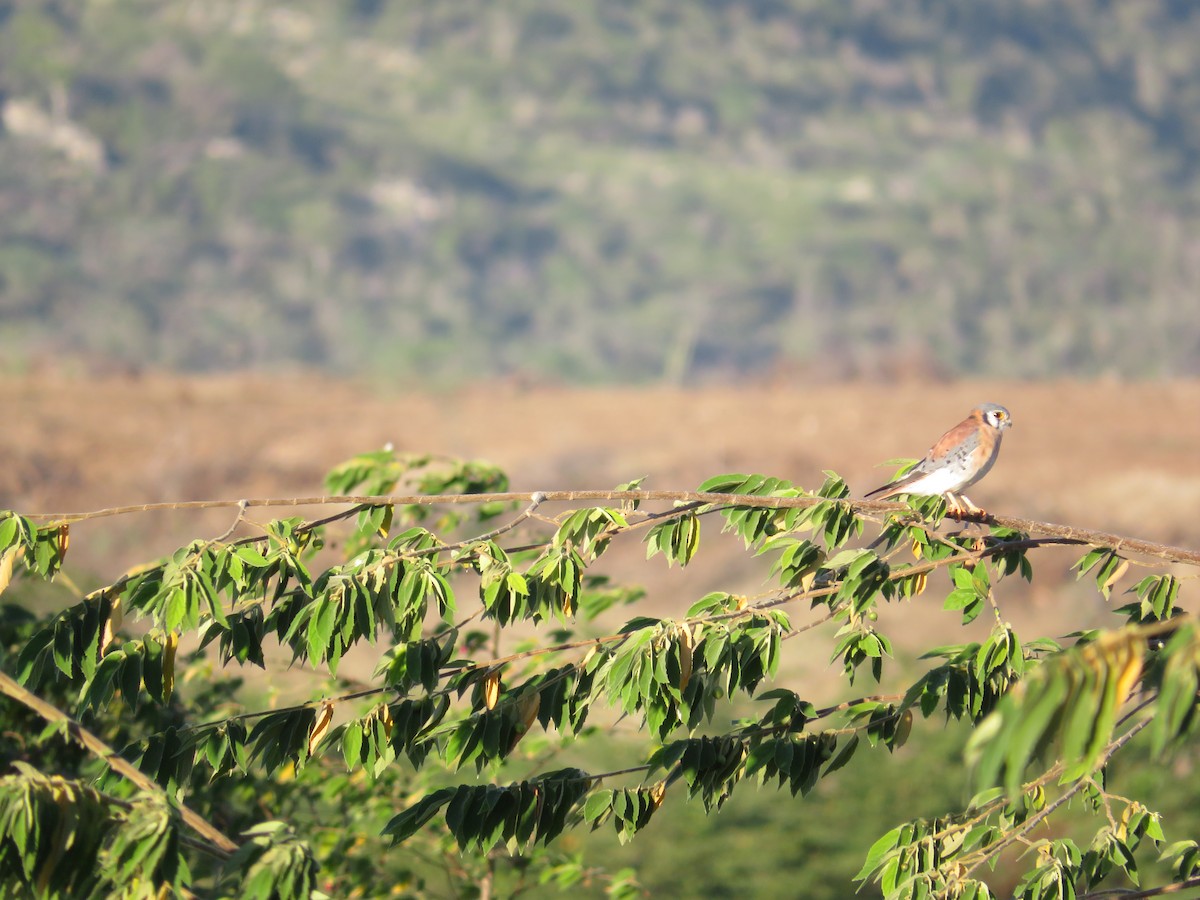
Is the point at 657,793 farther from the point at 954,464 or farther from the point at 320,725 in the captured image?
the point at 954,464

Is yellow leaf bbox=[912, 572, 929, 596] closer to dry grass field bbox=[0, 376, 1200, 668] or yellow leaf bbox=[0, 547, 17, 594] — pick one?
yellow leaf bbox=[0, 547, 17, 594]

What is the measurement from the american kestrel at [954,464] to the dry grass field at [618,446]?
375 inches

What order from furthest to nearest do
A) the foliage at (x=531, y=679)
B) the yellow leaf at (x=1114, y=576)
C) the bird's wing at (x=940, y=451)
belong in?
the bird's wing at (x=940, y=451) → the yellow leaf at (x=1114, y=576) → the foliage at (x=531, y=679)

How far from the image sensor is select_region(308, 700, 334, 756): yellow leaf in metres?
2.84

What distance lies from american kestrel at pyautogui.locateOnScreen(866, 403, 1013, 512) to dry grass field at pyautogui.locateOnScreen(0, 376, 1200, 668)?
31.2ft

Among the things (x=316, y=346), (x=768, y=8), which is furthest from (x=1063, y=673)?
(x=768, y=8)

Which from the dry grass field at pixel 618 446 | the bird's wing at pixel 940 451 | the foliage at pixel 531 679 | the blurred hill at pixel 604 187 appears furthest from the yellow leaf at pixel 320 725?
the blurred hill at pixel 604 187

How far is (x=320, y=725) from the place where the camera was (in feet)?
9.39

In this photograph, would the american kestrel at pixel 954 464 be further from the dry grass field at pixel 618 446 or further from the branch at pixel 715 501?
the dry grass field at pixel 618 446

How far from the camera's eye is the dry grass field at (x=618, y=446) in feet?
52.1

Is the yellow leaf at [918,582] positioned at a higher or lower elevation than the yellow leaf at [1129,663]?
higher

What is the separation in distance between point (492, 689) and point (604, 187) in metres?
54.2

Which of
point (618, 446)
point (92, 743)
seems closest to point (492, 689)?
point (92, 743)

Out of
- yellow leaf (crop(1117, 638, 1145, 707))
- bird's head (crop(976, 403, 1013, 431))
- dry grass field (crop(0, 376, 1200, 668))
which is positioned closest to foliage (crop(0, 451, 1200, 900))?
yellow leaf (crop(1117, 638, 1145, 707))
